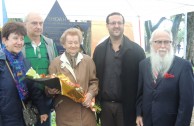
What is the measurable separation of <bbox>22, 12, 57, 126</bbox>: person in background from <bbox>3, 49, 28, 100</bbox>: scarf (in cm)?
49

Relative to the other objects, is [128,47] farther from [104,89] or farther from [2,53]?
[2,53]

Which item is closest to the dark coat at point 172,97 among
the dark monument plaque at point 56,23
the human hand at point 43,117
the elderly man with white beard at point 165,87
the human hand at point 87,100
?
the elderly man with white beard at point 165,87

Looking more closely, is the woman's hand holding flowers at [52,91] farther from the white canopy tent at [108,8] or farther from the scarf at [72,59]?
the white canopy tent at [108,8]

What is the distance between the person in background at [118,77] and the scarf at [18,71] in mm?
1051

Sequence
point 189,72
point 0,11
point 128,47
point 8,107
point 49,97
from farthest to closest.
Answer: point 0,11 → point 128,47 → point 49,97 → point 189,72 → point 8,107

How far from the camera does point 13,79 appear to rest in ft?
10.4

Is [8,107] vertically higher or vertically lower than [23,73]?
lower

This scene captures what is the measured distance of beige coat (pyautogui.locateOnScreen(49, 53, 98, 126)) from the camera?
3635mm

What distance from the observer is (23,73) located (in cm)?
328

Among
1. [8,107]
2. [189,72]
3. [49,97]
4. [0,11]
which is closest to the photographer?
[8,107]

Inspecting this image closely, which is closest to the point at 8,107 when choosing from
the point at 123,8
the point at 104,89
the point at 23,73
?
the point at 23,73

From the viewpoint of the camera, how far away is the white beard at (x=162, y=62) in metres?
3.47

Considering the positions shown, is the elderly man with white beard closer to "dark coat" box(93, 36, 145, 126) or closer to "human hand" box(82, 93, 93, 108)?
"dark coat" box(93, 36, 145, 126)

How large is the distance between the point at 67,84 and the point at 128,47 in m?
1.03
